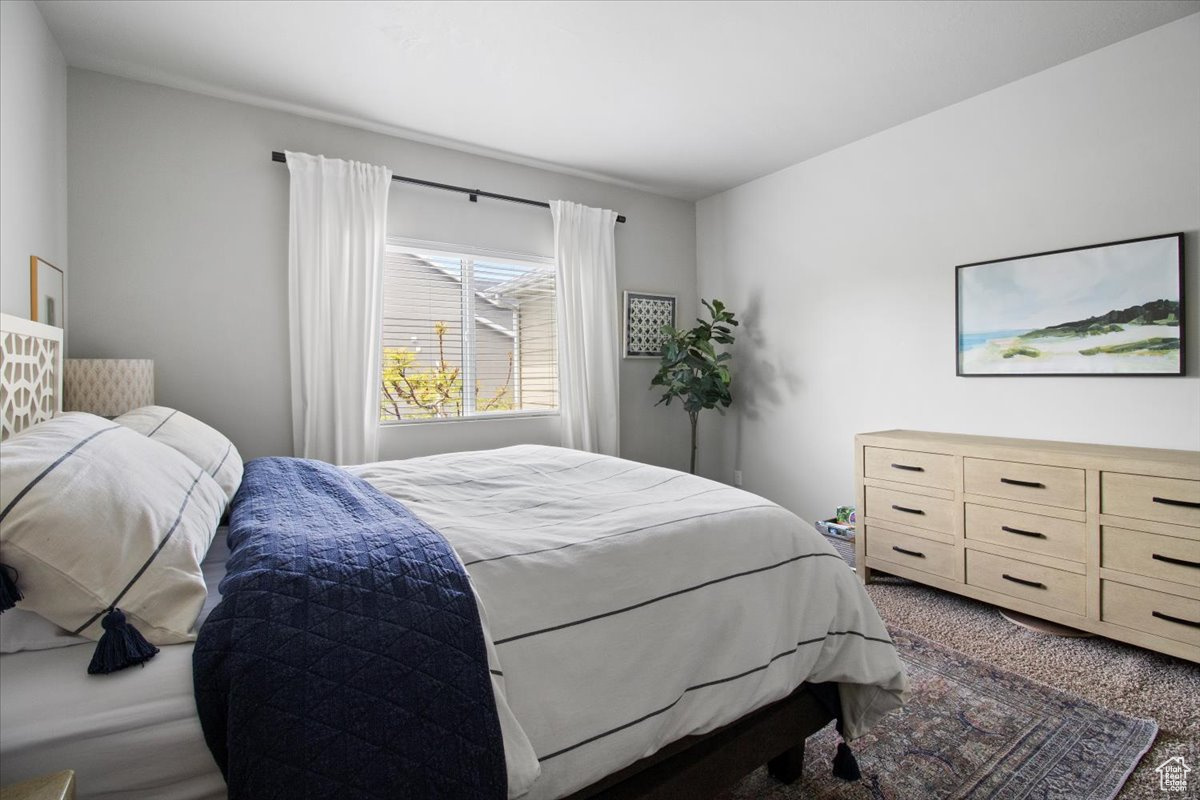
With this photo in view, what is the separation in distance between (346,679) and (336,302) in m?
2.75

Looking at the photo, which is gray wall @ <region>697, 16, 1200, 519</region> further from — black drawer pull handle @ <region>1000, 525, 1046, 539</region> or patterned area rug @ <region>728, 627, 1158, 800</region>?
patterned area rug @ <region>728, 627, 1158, 800</region>

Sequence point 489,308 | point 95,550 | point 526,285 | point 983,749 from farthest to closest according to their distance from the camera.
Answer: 1. point 526,285
2. point 489,308
3. point 983,749
4. point 95,550

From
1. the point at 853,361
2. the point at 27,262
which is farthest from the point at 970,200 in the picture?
the point at 27,262

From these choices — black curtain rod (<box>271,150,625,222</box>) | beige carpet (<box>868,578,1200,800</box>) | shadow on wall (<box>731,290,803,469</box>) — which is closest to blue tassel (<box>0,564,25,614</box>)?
beige carpet (<box>868,578,1200,800</box>)

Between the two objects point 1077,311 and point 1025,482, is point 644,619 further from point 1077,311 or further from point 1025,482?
point 1077,311

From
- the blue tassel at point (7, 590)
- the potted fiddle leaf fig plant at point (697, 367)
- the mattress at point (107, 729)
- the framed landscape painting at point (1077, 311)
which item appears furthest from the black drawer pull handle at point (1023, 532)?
the blue tassel at point (7, 590)

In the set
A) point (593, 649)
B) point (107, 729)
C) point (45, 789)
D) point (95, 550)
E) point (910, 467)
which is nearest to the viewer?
point (45, 789)

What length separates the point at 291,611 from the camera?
0.86 metres

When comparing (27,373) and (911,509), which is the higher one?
(27,373)

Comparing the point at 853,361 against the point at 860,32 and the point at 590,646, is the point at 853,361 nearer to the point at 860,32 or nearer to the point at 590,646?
the point at 860,32

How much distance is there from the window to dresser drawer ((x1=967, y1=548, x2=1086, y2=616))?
2673mm

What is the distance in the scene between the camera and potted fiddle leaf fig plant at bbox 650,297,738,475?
13.5 ft

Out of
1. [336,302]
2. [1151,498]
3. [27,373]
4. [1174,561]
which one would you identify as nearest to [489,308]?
[336,302]

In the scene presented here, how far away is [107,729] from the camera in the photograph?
2.54 ft
